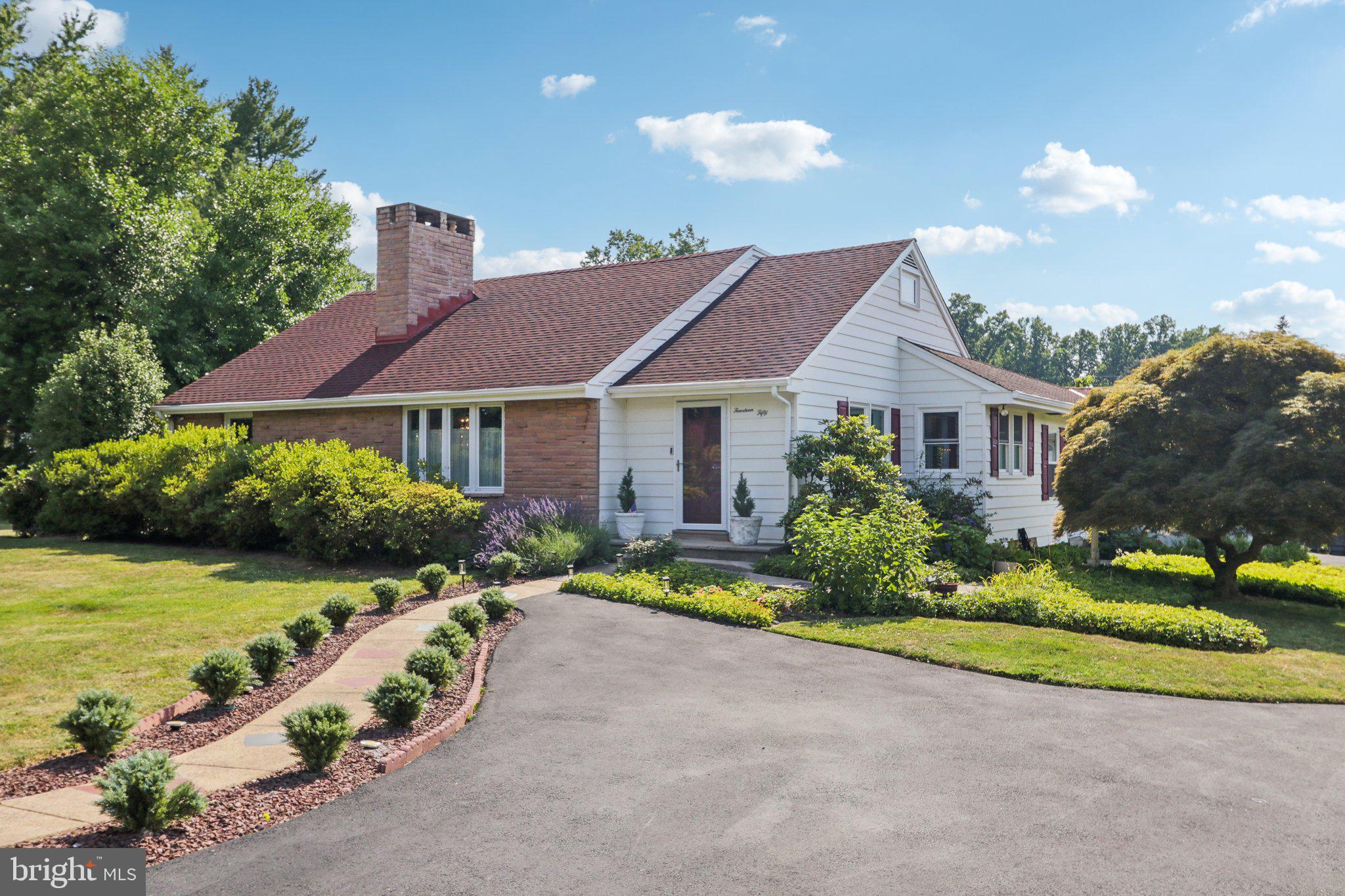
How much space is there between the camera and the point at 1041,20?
47.0 feet

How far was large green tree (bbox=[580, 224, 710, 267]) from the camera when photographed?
152 feet

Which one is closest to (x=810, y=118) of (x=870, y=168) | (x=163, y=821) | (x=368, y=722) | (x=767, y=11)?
(x=870, y=168)

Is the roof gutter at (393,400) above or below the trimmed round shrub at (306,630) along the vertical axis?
above

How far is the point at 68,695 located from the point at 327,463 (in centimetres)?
767

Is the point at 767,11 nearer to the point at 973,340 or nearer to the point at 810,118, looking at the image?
the point at 810,118

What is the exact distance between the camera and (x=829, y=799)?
16.4 feet

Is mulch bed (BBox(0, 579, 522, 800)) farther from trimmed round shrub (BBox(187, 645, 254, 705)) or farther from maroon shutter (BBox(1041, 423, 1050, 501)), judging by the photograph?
maroon shutter (BBox(1041, 423, 1050, 501))

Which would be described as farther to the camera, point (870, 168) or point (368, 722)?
point (870, 168)

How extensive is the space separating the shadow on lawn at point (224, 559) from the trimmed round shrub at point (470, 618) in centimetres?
413

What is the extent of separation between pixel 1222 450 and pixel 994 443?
4.93m

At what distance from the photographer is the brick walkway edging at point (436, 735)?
5566mm

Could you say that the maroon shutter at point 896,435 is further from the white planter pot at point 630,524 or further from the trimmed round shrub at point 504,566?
the trimmed round shrub at point 504,566

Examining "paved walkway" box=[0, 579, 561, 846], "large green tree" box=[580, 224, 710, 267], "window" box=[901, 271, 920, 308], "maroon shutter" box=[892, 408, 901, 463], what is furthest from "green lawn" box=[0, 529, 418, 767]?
"large green tree" box=[580, 224, 710, 267]

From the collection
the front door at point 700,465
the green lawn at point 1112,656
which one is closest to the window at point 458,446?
the front door at point 700,465
